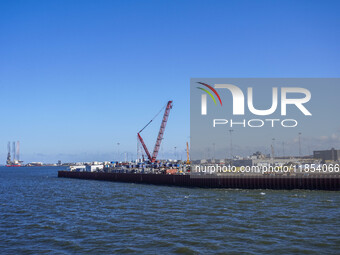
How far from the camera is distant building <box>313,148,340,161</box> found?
106m

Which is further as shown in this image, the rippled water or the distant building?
the distant building

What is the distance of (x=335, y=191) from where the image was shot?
195 feet

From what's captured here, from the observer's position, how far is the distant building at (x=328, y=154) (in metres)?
106

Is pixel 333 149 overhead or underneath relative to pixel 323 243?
overhead

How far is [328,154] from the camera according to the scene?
11006 centimetres

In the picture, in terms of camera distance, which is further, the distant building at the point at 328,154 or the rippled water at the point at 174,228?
the distant building at the point at 328,154

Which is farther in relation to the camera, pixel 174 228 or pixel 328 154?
pixel 328 154

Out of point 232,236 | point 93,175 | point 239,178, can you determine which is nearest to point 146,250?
point 232,236

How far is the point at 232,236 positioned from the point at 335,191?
42.2m

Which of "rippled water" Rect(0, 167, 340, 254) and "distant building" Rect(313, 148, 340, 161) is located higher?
"distant building" Rect(313, 148, 340, 161)

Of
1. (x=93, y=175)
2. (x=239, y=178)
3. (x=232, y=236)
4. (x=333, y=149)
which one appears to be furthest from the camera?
(x=93, y=175)

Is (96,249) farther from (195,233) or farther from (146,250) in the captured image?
(195,233)

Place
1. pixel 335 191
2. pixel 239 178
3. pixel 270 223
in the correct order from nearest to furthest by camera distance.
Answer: pixel 270 223 → pixel 335 191 → pixel 239 178

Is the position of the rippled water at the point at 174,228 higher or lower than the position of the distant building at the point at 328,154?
lower
